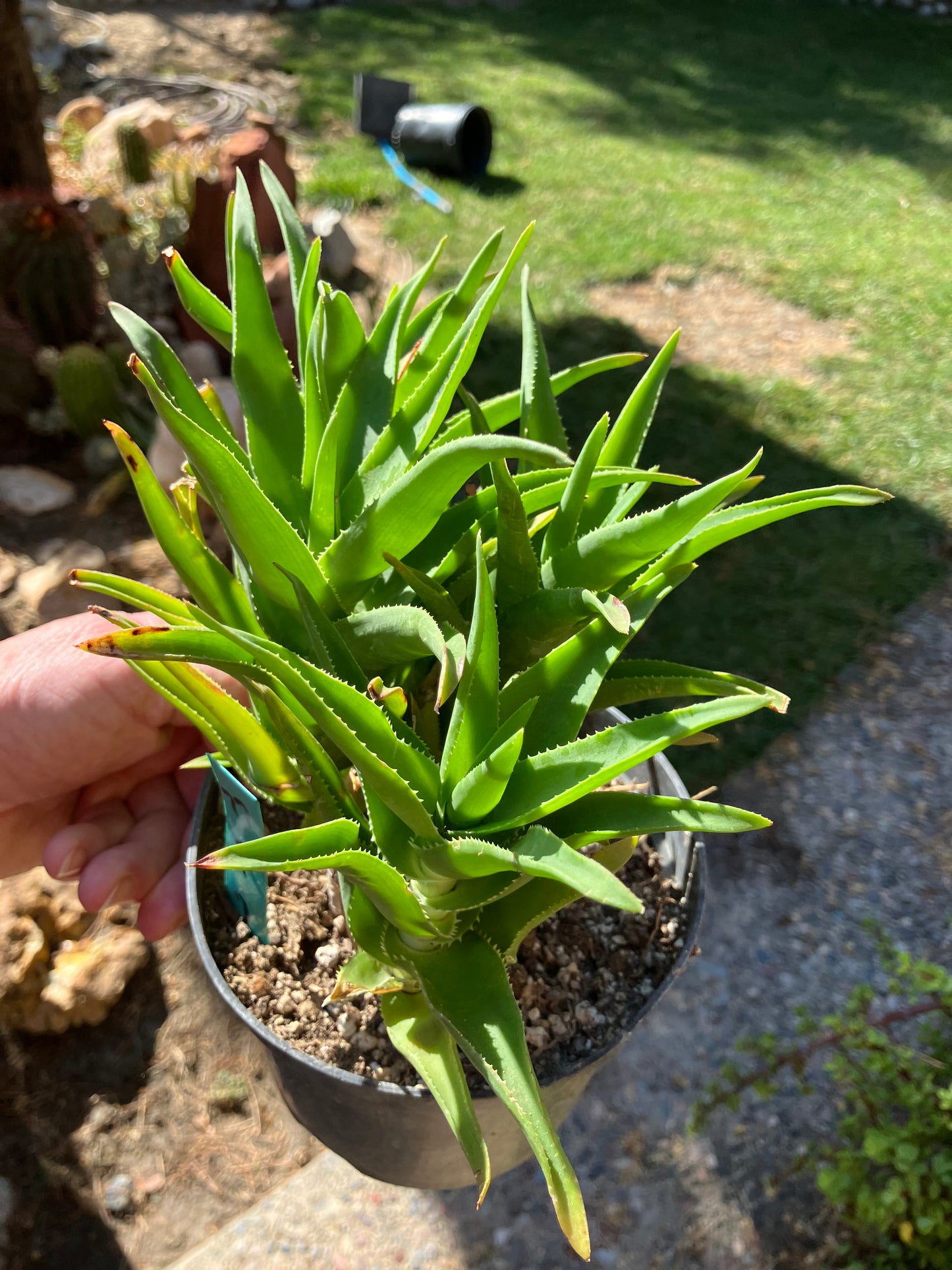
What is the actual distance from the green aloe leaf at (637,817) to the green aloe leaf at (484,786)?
71mm

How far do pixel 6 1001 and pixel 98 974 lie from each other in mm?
141

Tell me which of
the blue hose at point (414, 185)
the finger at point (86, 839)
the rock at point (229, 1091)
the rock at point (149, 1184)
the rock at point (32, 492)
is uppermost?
the blue hose at point (414, 185)

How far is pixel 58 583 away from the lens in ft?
7.22

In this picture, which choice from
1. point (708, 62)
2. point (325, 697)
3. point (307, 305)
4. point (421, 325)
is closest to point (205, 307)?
point (307, 305)

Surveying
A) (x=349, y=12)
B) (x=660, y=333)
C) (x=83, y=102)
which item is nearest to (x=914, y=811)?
(x=660, y=333)

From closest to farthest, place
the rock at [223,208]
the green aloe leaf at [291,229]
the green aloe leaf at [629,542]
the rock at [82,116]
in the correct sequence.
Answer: the green aloe leaf at [629,542]
the green aloe leaf at [291,229]
the rock at [223,208]
the rock at [82,116]

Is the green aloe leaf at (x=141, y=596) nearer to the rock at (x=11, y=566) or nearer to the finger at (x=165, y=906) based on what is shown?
the finger at (x=165, y=906)

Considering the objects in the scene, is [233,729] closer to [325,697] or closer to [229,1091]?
[325,697]

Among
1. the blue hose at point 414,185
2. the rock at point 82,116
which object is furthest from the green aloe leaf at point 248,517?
the rock at point 82,116

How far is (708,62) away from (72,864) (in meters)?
6.49

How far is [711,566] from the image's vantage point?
2387 mm

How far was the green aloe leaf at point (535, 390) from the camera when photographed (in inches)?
31.1

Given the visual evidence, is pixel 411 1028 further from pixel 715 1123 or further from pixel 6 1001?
pixel 6 1001

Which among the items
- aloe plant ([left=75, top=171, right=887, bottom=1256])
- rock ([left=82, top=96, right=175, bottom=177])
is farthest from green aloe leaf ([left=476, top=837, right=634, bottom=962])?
rock ([left=82, top=96, right=175, bottom=177])
